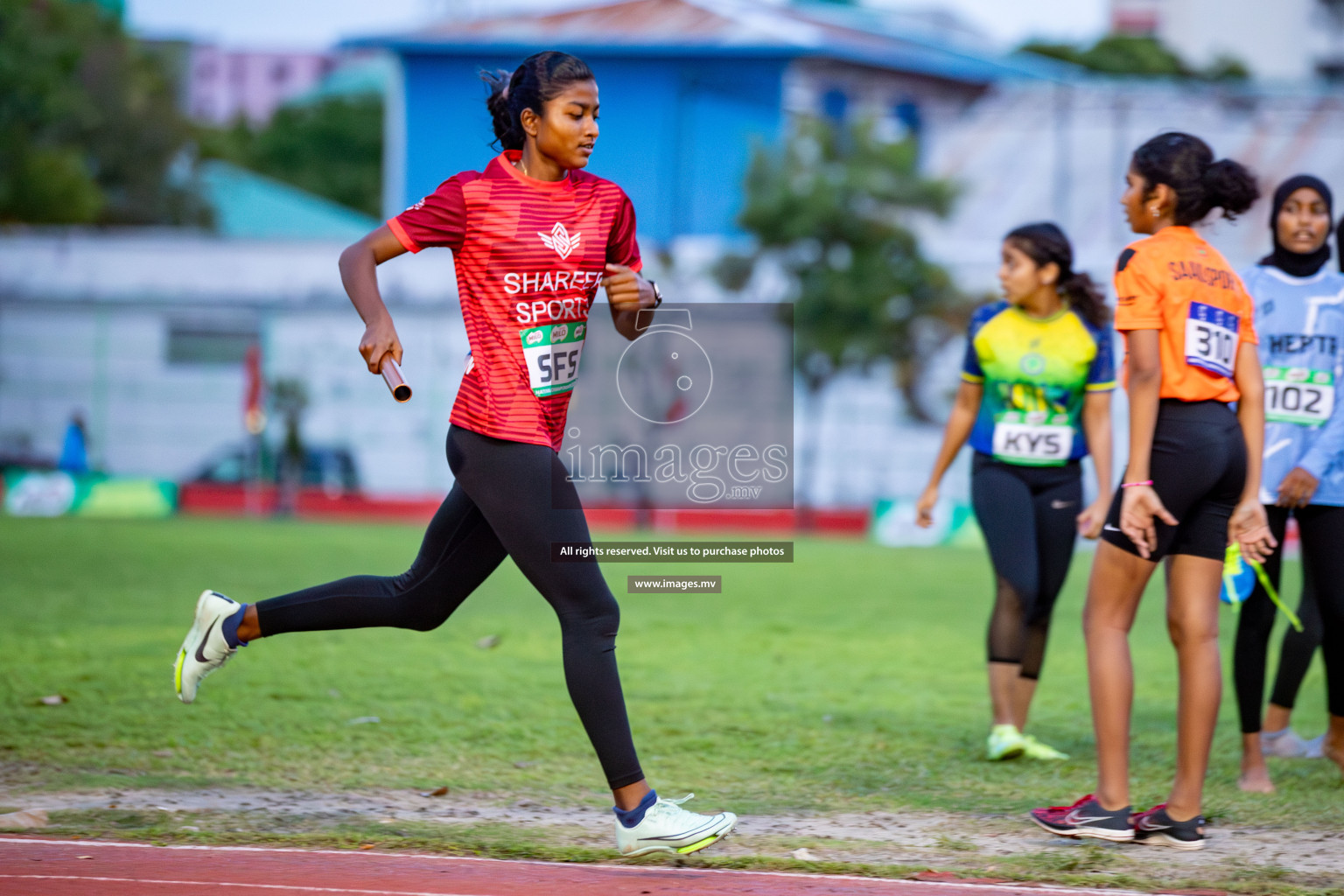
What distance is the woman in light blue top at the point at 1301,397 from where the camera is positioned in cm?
502

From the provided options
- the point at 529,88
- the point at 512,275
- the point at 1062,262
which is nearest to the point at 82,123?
the point at 1062,262

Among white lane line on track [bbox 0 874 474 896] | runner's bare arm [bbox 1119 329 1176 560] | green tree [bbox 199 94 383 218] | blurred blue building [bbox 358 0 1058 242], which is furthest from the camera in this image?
green tree [bbox 199 94 383 218]

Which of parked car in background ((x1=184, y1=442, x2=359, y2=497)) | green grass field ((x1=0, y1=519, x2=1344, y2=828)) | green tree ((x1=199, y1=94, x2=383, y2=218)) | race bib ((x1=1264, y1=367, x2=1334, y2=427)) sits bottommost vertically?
parked car in background ((x1=184, y1=442, x2=359, y2=497))

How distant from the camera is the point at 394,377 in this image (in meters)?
3.63

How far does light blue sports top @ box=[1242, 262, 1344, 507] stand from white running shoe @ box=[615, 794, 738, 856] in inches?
102

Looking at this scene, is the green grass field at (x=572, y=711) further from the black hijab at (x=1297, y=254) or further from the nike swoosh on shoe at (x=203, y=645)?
the black hijab at (x=1297, y=254)

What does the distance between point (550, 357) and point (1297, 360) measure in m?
2.95

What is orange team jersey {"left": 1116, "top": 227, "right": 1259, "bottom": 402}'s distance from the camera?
4051mm

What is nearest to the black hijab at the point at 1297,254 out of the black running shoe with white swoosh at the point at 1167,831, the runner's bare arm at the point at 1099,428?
the runner's bare arm at the point at 1099,428

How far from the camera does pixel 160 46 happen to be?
54812 millimetres

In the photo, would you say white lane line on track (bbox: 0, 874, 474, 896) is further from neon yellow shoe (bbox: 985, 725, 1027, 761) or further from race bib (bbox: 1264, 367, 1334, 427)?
race bib (bbox: 1264, 367, 1334, 427)

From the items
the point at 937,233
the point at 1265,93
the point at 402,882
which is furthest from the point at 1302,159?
the point at 402,882

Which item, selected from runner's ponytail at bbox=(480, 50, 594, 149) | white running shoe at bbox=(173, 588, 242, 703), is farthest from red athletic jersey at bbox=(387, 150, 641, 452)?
white running shoe at bbox=(173, 588, 242, 703)

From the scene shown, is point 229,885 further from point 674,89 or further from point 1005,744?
point 674,89
